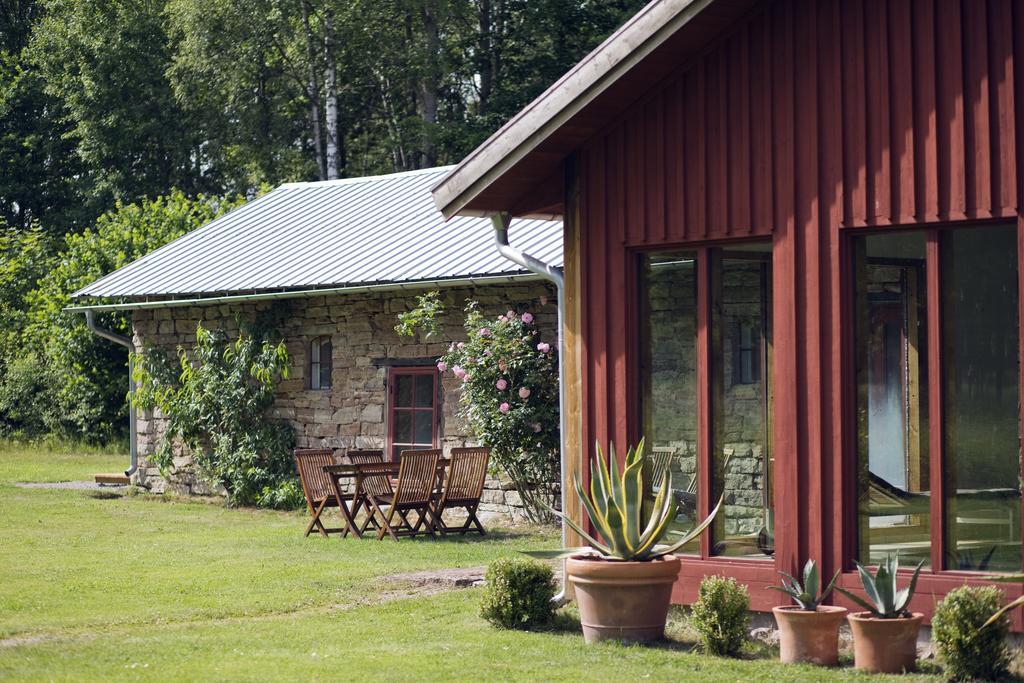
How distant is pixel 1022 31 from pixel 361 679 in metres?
4.93

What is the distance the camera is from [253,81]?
31.7 metres

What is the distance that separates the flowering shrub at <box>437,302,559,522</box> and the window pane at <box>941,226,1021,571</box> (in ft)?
22.1

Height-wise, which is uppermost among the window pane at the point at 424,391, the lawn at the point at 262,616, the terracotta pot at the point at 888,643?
the window pane at the point at 424,391

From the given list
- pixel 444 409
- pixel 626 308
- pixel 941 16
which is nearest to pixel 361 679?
pixel 626 308

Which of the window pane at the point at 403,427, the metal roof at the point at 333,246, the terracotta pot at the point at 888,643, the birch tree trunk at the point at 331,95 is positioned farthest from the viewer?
the birch tree trunk at the point at 331,95

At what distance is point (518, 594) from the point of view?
29.1ft

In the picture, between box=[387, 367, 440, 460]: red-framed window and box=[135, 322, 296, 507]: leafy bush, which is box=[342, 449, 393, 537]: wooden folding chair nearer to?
box=[387, 367, 440, 460]: red-framed window

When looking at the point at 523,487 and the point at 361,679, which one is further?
the point at 523,487

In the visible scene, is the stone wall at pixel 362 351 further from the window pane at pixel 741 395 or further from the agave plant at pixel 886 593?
the agave plant at pixel 886 593

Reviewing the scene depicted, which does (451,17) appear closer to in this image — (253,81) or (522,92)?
(522,92)

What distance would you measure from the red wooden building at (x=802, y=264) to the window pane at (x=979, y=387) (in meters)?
0.01

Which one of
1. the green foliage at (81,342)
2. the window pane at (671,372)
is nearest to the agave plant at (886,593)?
the window pane at (671,372)

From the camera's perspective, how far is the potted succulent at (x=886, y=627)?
739 centimetres

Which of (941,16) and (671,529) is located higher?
(941,16)
